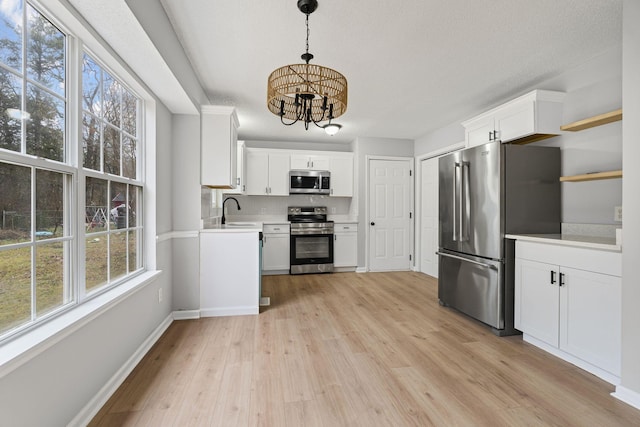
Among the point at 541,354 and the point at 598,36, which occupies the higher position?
the point at 598,36

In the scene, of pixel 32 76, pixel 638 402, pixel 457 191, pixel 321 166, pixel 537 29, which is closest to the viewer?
pixel 32 76

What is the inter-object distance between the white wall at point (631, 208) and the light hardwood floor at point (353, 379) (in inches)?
9.3

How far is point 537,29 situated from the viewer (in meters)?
2.14

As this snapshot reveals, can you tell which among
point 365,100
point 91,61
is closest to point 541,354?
point 365,100

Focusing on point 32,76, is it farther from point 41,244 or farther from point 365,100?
point 365,100

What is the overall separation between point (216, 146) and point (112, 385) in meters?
2.24

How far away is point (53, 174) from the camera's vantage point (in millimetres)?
1452

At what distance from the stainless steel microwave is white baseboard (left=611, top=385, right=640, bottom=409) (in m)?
4.17

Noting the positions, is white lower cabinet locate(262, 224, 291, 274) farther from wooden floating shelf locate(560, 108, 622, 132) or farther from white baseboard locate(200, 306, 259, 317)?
wooden floating shelf locate(560, 108, 622, 132)

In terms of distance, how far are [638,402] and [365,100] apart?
3.28 meters

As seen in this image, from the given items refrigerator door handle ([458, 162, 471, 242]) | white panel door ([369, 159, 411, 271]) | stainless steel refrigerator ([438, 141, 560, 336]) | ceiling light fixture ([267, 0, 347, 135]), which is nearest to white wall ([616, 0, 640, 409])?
stainless steel refrigerator ([438, 141, 560, 336])

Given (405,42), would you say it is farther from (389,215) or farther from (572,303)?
(389,215)

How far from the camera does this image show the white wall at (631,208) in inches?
67.2

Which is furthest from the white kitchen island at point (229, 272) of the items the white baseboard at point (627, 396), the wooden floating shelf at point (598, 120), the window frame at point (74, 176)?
the wooden floating shelf at point (598, 120)
